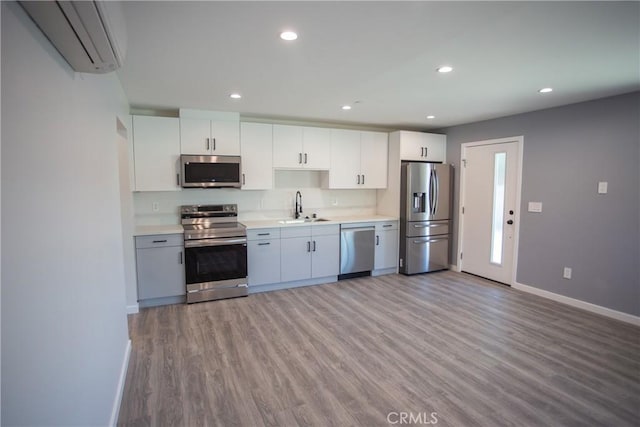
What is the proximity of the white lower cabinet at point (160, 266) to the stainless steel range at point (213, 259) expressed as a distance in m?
0.09

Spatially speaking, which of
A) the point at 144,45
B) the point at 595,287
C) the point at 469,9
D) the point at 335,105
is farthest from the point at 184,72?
the point at 595,287

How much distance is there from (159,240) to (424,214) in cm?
370

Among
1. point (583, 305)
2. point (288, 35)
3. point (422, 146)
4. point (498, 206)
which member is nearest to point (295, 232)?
point (422, 146)

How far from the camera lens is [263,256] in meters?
4.29

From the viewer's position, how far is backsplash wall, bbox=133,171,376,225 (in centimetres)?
424

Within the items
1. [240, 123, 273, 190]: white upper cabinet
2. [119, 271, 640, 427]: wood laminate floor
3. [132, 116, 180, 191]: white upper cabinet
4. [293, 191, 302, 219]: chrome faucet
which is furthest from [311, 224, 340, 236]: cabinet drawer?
[132, 116, 180, 191]: white upper cabinet

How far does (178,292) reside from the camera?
12.7ft

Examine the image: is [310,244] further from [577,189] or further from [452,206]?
[577,189]

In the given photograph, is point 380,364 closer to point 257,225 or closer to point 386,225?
point 257,225

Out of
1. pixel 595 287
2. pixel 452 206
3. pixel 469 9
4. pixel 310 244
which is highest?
pixel 469 9

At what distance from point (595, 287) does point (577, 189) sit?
1114 mm

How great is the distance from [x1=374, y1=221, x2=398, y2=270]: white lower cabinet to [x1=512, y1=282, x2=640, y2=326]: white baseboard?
66.4 inches

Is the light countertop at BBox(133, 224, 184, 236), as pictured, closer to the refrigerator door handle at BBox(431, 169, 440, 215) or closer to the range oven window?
the range oven window

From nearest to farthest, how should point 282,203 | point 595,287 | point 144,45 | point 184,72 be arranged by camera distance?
point 144,45 < point 184,72 < point 595,287 < point 282,203
